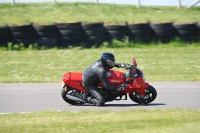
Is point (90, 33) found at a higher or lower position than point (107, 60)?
higher

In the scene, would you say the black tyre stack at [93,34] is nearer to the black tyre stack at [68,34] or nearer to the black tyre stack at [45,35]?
the black tyre stack at [68,34]

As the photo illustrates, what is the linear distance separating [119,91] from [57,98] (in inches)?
65.6

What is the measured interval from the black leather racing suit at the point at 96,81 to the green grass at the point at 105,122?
0.93m

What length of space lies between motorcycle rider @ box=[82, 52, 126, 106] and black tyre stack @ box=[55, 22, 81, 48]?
357 inches

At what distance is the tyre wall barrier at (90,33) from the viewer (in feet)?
65.7

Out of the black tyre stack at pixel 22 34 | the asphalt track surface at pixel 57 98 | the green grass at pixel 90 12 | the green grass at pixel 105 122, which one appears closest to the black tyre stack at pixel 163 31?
the green grass at pixel 90 12

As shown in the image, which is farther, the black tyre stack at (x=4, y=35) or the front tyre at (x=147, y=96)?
the black tyre stack at (x=4, y=35)

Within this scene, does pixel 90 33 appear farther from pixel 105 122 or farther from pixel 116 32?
pixel 105 122

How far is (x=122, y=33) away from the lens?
20.8 meters

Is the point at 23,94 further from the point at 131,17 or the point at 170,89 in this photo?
the point at 131,17

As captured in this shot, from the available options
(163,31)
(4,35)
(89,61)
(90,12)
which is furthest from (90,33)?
(90,12)

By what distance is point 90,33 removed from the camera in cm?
2033

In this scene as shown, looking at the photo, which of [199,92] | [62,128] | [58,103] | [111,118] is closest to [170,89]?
[199,92]

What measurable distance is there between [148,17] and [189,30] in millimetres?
3683
